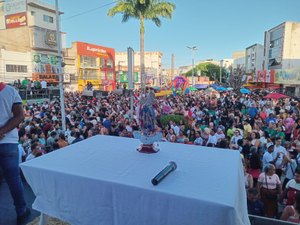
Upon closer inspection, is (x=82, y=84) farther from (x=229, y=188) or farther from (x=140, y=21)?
(x=229, y=188)

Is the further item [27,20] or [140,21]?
[27,20]

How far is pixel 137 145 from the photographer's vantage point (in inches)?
121

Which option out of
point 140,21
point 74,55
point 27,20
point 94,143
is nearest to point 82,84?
point 74,55

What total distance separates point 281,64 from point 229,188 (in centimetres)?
4199

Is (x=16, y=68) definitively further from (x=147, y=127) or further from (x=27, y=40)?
(x=147, y=127)

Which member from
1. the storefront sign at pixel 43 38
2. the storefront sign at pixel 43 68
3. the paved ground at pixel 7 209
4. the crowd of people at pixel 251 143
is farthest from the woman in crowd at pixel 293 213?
the storefront sign at pixel 43 38

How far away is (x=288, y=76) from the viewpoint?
2548cm

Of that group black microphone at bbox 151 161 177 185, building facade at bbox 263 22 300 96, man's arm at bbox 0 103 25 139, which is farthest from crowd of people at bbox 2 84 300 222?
building facade at bbox 263 22 300 96

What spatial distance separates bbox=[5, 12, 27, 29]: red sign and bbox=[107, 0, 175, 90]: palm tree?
2271 centimetres

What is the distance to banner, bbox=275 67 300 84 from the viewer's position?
2392 cm

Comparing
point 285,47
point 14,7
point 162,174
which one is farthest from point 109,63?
point 162,174

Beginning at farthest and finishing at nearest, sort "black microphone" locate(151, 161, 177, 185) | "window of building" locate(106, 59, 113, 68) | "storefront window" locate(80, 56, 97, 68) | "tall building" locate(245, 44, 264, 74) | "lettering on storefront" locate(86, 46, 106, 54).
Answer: "tall building" locate(245, 44, 264, 74) → "window of building" locate(106, 59, 113, 68) → "lettering on storefront" locate(86, 46, 106, 54) → "storefront window" locate(80, 56, 97, 68) → "black microphone" locate(151, 161, 177, 185)

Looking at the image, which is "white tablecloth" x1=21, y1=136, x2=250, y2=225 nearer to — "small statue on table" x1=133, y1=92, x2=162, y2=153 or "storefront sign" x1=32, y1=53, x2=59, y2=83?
"small statue on table" x1=133, y1=92, x2=162, y2=153

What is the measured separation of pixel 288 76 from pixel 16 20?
38.5 m
